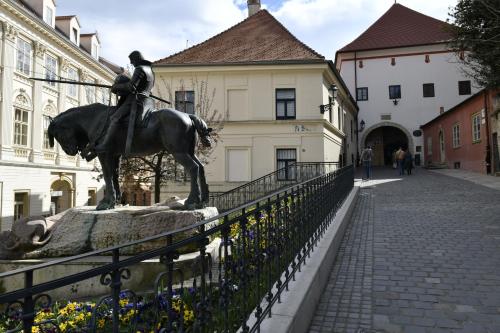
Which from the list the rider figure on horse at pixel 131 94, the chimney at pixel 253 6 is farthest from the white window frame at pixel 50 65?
the rider figure on horse at pixel 131 94

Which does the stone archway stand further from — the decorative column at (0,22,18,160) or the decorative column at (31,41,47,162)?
the decorative column at (0,22,18,160)

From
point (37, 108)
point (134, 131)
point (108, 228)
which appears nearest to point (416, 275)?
point (108, 228)

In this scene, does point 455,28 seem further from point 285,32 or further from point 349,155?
point 349,155

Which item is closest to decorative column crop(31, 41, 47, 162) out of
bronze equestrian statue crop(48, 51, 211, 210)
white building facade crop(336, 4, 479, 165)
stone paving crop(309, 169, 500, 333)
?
bronze equestrian statue crop(48, 51, 211, 210)

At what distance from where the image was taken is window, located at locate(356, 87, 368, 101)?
117ft

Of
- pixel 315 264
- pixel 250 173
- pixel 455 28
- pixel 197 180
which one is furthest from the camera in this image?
pixel 250 173

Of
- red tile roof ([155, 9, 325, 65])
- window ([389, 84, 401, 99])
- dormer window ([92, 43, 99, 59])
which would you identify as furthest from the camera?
window ([389, 84, 401, 99])

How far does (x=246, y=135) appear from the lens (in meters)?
21.5

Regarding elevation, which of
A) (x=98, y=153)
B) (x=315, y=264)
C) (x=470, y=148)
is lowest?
(x=315, y=264)

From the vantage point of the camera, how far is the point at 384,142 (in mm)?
37938

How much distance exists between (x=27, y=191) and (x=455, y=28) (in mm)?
24150

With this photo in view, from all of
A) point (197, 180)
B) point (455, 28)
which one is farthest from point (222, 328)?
point (455, 28)

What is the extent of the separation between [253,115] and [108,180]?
53.5 ft

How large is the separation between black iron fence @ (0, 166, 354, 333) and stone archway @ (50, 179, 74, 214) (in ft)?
77.2
